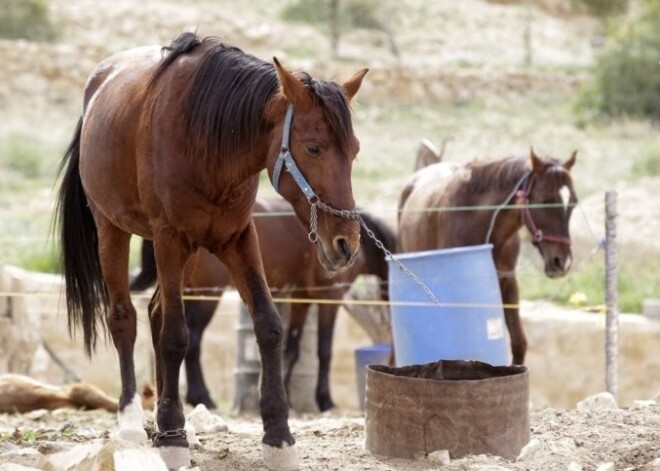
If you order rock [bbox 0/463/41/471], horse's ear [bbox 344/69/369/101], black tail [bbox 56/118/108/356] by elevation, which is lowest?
rock [bbox 0/463/41/471]

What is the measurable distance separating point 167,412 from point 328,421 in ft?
6.94

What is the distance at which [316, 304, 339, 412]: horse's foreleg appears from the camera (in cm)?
1120

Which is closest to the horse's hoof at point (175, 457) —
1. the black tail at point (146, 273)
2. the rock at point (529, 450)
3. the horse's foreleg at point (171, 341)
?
the horse's foreleg at point (171, 341)

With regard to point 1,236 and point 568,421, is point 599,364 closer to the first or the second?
point 568,421

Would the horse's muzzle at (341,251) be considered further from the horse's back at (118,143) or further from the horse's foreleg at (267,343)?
the horse's back at (118,143)

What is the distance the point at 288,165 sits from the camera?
4707mm

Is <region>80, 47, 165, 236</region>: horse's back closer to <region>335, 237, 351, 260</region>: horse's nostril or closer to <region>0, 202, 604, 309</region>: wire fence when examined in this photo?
<region>335, 237, 351, 260</region>: horse's nostril

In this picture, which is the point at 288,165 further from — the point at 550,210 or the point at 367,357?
the point at 367,357

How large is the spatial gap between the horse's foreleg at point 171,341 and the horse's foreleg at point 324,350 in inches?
234

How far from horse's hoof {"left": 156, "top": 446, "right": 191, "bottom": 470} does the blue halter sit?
123cm

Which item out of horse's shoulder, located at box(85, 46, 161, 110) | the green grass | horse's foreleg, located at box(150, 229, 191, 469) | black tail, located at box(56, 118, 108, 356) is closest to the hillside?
the green grass

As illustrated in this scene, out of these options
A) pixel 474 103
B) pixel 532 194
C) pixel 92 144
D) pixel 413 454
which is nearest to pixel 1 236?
pixel 532 194

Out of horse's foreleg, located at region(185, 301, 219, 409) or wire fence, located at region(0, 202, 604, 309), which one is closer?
wire fence, located at region(0, 202, 604, 309)

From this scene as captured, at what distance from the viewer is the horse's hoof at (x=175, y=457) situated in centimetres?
505
